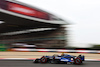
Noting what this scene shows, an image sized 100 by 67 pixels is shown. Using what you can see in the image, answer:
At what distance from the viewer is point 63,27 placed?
26203 millimetres

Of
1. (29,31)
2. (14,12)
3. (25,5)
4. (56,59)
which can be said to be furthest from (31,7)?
(56,59)

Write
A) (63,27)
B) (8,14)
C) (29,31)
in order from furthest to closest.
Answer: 1. (29,31)
2. (63,27)
3. (8,14)

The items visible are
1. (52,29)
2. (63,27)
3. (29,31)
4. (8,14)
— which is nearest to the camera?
(8,14)

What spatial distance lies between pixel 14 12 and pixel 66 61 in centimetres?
1455

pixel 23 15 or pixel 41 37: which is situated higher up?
pixel 23 15

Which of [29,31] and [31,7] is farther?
[29,31]

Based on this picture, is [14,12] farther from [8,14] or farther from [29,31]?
[29,31]

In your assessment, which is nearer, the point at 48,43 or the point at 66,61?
the point at 66,61

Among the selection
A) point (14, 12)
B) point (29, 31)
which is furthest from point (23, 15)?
point (29, 31)

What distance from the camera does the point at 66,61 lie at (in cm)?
754

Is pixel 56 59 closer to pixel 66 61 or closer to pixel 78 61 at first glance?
pixel 66 61

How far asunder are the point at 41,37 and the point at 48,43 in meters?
3.42

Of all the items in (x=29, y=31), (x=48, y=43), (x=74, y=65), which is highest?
(x=29, y=31)

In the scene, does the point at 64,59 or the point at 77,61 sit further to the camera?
the point at 64,59
